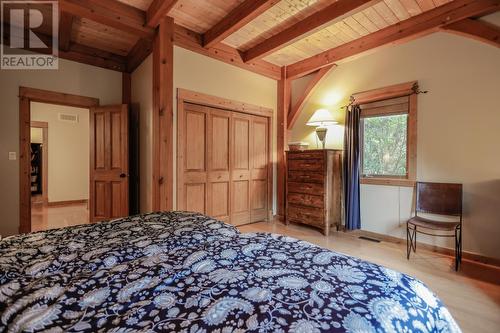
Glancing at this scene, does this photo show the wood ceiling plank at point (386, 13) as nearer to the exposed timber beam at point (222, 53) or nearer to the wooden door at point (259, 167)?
the exposed timber beam at point (222, 53)

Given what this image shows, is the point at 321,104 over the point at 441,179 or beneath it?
over

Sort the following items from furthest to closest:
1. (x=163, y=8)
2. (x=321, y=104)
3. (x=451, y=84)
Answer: (x=321, y=104)
(x=451, y=84)
(x=163, y=8)

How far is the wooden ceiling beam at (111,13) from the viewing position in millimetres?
2551

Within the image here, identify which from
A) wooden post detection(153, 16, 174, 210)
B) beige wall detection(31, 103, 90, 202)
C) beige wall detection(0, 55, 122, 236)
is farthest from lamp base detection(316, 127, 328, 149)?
beige wall detection(31, 103, 90, 202)

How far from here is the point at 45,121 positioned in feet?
19.7

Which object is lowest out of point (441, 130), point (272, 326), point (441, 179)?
point (272, 326)

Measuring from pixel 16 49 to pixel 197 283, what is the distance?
441cm

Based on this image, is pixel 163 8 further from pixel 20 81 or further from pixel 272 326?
pixel 272 326

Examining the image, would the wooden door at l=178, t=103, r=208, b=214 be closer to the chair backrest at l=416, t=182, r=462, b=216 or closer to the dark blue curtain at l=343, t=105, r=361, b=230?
the dark blue curtain at l=343, t=105, r=361, b=230

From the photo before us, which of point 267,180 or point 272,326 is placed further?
point 267,180

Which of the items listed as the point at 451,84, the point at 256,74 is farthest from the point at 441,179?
the point at 256,74

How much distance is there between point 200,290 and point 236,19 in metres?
2.97

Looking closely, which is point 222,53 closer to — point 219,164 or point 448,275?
point 219,164

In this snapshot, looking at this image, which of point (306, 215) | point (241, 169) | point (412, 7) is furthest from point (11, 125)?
point (412, 7)
